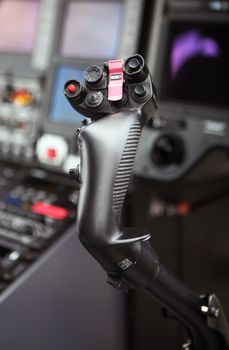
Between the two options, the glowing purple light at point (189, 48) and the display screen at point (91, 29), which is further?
the display screen at point (91, 29)

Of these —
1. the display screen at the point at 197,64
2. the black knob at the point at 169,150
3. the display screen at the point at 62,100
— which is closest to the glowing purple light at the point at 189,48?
the display screen at the point at 197,64

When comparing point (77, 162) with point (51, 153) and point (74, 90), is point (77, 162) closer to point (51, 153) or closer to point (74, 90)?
point (51, 153)

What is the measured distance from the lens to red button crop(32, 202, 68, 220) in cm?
137

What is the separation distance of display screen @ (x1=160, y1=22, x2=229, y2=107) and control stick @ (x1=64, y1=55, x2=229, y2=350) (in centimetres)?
71

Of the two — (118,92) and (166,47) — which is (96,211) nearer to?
(118,92)

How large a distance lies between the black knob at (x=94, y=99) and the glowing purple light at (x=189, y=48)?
768 millimetres

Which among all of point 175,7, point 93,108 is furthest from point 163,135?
point 93,108

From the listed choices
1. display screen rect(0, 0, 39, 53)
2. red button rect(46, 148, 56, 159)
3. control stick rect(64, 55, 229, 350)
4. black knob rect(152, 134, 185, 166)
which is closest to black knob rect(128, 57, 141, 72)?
control stick rect(64, 55, 229, 350)

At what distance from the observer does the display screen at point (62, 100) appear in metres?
1.62

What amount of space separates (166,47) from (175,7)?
113 millimetres

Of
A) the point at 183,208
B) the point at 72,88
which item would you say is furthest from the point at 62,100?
the point at 72,88

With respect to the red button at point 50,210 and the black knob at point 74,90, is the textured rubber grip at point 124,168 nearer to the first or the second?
the black knob at point 74,90

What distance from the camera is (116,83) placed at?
28.4 inches

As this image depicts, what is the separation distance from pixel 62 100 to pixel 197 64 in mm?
446
